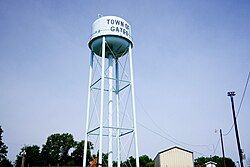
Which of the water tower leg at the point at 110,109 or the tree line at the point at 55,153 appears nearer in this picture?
the water tower leg at the point at 110,109

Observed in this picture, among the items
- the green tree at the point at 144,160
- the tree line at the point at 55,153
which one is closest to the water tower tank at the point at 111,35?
the tree line at the point at 55,153

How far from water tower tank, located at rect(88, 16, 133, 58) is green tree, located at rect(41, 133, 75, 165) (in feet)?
135

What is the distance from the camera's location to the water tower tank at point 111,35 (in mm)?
18438

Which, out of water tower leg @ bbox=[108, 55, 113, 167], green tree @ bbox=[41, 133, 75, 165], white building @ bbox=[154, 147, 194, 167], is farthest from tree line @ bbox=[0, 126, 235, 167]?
water tower leg @ bbox=[108, 55, 113, 167]

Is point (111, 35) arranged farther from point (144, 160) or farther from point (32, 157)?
point (144, 160)

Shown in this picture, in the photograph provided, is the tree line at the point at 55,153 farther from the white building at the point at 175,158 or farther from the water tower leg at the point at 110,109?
the water tower leg at the point at 110,109

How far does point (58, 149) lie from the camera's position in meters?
57.0

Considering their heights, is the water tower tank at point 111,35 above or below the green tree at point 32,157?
above

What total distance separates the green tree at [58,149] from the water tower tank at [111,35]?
4123 cm

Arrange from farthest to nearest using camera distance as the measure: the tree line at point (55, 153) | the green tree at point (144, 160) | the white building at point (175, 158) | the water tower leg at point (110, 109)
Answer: the green tree at point (144, 160)
the tree line at point (55, 153)
the white building at point (175, 158)
the water tower leg at point (110, 109)

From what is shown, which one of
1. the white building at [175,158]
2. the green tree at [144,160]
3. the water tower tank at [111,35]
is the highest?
the water tower tank at [111,35]

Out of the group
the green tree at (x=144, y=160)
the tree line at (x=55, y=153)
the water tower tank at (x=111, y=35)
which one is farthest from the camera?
the green tree at (x=144, y=160)

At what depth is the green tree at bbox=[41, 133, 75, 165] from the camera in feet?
183

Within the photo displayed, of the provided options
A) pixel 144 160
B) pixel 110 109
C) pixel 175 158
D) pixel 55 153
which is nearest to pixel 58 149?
pixel 55 153
